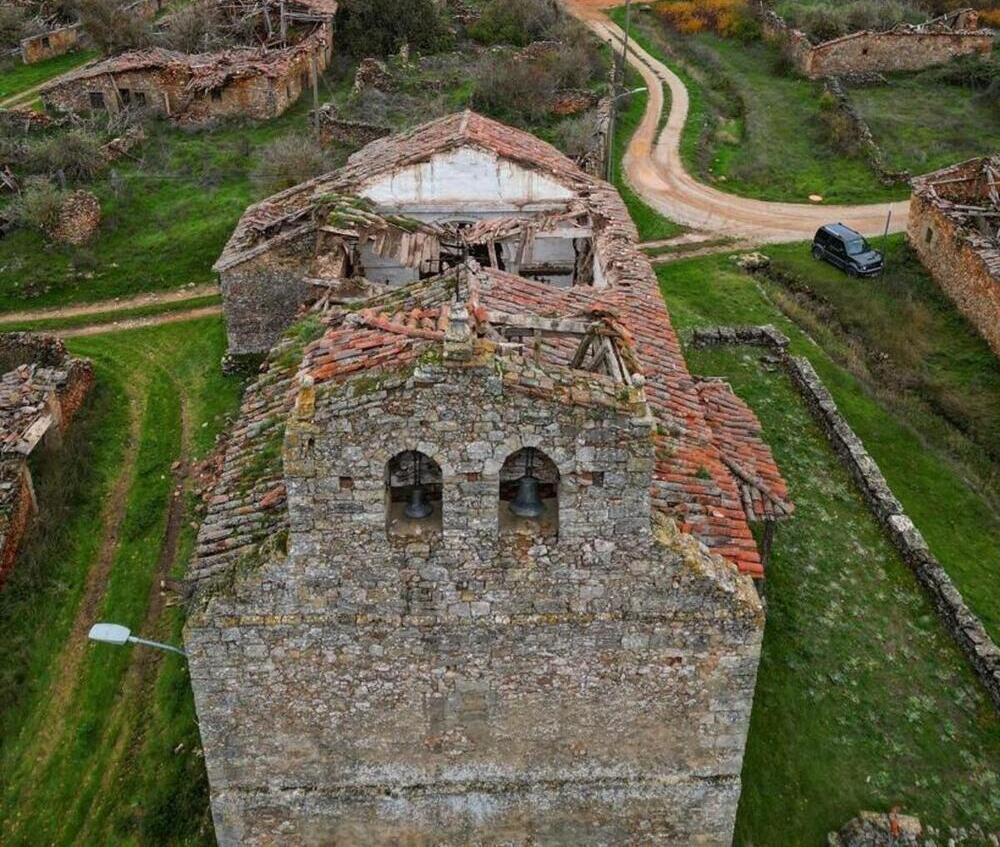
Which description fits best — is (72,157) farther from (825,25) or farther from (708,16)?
(708,16)

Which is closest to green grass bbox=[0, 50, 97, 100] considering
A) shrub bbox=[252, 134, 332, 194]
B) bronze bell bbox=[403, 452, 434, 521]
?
shrub bbox=[252, 134, 332, 194]

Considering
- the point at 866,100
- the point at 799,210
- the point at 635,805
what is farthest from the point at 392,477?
the point at 866,100

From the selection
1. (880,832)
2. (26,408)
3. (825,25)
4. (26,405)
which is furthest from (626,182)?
(880,832)

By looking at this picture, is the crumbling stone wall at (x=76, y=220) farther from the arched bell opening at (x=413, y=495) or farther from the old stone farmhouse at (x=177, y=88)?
the arched bell opening at (x=413, y=495)

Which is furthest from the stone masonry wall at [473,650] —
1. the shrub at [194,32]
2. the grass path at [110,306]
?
the shrub at [194,32]

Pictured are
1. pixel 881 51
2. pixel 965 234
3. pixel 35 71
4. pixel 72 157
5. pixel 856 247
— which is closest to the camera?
pixel 965 234

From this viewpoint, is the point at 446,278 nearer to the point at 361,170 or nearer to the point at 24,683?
the point at 361,170

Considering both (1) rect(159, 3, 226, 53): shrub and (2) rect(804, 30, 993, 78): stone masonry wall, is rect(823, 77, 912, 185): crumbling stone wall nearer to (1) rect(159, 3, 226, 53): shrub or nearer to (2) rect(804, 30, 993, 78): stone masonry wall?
(2) rect(804, 30, 993, 78): stone masonry wall
